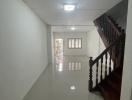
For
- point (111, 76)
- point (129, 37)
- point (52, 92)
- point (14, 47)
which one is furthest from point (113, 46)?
point (14, 47)

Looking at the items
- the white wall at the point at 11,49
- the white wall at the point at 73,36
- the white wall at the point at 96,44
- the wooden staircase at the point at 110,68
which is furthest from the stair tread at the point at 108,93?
the white wall at the point at 73,36

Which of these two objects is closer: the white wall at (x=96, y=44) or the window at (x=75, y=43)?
the white wall at (x=96, y=44)

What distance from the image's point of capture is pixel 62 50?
460 inches

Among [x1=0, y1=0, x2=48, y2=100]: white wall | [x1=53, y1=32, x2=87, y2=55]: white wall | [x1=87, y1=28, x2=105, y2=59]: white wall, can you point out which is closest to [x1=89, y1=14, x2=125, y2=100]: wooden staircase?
[x1=0, y1=0, x2=48, y2=100]: white wall

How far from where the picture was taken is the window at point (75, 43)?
1152cm

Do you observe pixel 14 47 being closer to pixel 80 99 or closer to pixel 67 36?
pixel 80 99

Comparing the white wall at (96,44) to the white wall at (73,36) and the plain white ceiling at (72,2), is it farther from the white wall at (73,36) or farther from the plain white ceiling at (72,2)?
the plain white ceiling at (72,2)

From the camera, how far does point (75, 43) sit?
37.9 feet

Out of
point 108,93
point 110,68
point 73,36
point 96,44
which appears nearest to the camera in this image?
point 108,93

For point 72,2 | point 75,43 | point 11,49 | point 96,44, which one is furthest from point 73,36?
point 11,49

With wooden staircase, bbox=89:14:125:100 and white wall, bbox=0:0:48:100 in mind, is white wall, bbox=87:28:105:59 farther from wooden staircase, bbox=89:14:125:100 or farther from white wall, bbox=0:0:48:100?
white wall, bbox=0:0:48:100

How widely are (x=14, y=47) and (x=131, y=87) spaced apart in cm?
215

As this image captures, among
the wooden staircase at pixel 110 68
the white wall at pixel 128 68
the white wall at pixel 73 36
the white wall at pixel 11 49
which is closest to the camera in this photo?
the white wall at pixel 128 68

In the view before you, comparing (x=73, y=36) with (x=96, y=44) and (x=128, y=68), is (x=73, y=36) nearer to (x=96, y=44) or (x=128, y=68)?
(x=96, y=44)
